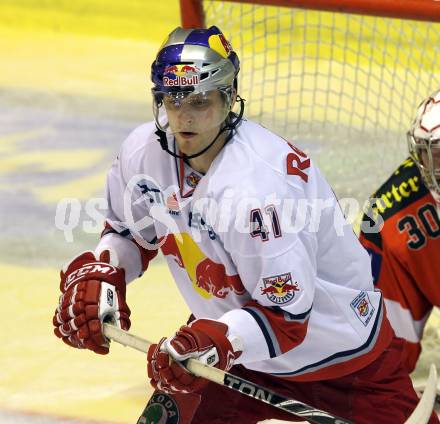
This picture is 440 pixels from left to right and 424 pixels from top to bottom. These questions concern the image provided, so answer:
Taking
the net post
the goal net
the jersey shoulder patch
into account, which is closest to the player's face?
the jersey shoulder patch

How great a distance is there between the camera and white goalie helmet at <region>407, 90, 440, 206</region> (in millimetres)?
2828

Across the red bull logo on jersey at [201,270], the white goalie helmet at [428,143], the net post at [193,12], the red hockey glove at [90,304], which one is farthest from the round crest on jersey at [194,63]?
the net post at [193,12]

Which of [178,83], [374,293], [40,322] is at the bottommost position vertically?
[40,322]

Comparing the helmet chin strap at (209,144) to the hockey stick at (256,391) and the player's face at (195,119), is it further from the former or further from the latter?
the hockey stick at (256,391)

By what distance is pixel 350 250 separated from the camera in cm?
238

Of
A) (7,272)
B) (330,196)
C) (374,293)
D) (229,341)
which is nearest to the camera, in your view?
(229,341)

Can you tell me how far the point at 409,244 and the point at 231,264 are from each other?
33.6 inches

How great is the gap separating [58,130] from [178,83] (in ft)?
→ 10.2

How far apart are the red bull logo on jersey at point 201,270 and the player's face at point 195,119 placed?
227 mm

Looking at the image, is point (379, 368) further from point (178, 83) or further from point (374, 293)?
point (178, 83)

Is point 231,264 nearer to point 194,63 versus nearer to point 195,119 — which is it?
point 195,119

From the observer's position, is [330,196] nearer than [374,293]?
Yes

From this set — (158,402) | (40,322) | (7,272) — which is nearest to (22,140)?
(7,272)

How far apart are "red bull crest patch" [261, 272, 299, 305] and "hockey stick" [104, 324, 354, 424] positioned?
183 mm
